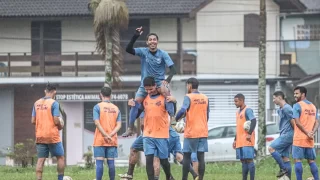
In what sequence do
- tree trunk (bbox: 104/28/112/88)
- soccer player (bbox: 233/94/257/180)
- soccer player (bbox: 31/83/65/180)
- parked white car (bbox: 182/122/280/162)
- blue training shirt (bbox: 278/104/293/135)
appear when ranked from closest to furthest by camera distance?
1. soccer player (bbox: 31/83/65/180)
2. soccer player (bbox: 233/94/257/180)
3. blue training shirt (bbox: 278/104/293/135)
4. tree trunk (bbox: 104/28/112/88)
5. parked white car (bbox: 182/122/280/162)

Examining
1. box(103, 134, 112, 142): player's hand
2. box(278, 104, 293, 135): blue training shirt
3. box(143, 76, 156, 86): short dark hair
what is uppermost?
box(143, 76, 156, 86): short dark hair

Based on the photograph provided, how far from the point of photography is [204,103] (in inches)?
741

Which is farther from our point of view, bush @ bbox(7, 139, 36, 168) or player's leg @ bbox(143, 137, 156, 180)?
bush @ bbox(7, 139, 36, 168)

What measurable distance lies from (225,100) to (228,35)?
10.7 feet

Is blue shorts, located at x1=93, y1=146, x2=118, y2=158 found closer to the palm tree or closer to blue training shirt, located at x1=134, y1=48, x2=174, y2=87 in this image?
blue training shirt, located at x1=134, y1=48, x2=174, y2=87

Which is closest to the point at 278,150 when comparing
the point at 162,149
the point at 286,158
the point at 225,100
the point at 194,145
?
the point at 286,158

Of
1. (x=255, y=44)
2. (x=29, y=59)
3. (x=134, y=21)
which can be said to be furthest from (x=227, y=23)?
(x=29, y=59)

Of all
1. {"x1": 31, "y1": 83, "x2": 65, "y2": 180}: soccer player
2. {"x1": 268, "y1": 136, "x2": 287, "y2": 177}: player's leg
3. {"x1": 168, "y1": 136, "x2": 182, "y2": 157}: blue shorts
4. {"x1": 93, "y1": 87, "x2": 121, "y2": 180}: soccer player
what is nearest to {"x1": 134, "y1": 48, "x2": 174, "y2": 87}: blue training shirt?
{"x1": 93, "y1": 87, "x2": 121, "y2": 180}: soccer player

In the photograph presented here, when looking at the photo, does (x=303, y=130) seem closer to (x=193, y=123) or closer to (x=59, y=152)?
(x=193, y=123)

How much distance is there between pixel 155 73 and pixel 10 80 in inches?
1099

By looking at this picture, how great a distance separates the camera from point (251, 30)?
45.3m

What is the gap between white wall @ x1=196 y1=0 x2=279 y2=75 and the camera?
45.2 meters

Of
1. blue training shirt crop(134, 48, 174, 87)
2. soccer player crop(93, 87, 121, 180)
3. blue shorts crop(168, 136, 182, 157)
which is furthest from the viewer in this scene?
blue shorts crop(168, 136, 182, 157)

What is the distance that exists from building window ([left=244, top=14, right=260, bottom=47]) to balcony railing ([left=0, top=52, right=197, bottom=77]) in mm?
2911
